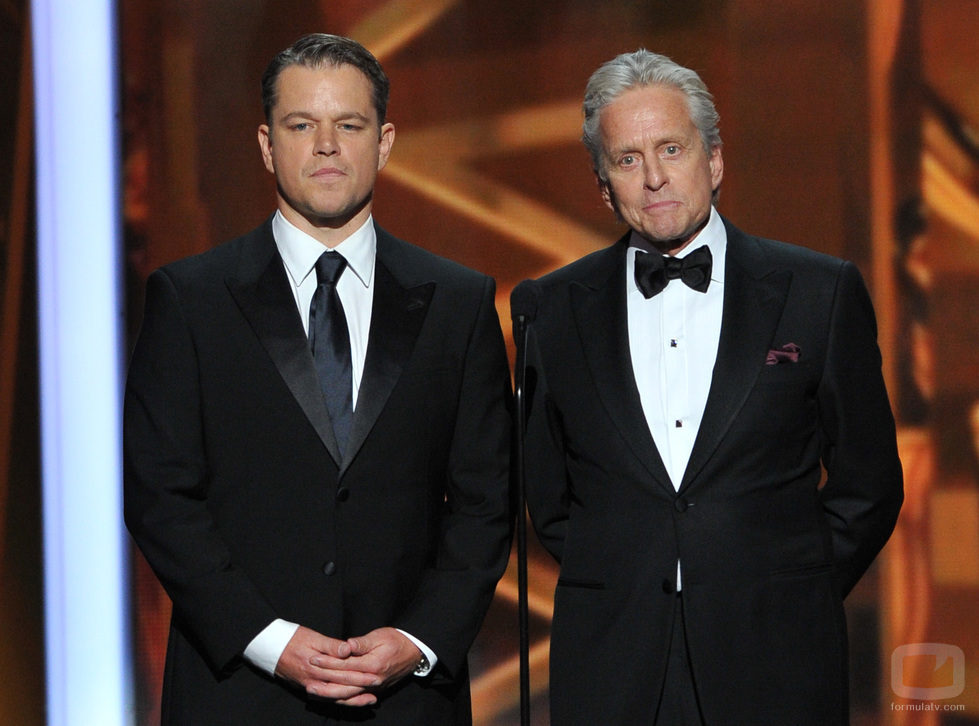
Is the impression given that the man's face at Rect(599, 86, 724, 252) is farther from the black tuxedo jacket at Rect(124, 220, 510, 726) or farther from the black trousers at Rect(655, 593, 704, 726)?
the black trousers at Rect(655, 593, 704, 726)

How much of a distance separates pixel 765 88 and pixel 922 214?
578 mm

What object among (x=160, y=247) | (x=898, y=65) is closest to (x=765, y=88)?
(x=898, y=65)

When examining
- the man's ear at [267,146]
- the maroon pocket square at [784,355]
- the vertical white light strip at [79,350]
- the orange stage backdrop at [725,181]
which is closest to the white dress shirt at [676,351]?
the maroon pocket square at [784,355]

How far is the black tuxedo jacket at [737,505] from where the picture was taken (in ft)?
7.25

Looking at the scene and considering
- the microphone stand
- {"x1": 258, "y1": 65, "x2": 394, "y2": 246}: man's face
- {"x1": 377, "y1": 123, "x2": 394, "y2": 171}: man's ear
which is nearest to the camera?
the microphone stand

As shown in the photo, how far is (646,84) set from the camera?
2393 millimetres

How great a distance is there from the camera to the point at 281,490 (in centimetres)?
218

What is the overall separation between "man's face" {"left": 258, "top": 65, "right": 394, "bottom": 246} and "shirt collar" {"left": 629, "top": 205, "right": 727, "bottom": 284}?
22.9 inches

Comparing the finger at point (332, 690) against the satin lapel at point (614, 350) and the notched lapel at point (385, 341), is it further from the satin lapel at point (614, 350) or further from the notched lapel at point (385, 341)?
the satin lapel at point (614, 350)

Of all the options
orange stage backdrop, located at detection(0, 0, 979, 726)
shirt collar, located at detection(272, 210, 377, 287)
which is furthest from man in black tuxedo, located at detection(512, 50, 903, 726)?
orange stage backdrop, located at detection(0, 0, 979, 726)

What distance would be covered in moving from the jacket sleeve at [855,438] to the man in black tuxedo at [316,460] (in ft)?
2.09

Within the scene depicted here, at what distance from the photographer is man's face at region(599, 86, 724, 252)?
2.35m

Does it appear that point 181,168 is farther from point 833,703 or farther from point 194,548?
point 833,703

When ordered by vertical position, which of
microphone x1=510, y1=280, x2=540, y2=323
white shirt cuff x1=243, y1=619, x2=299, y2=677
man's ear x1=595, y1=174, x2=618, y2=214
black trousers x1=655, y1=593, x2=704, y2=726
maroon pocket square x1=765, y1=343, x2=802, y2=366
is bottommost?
black trousers x1=655, y1=593, x2=704, y2=726
